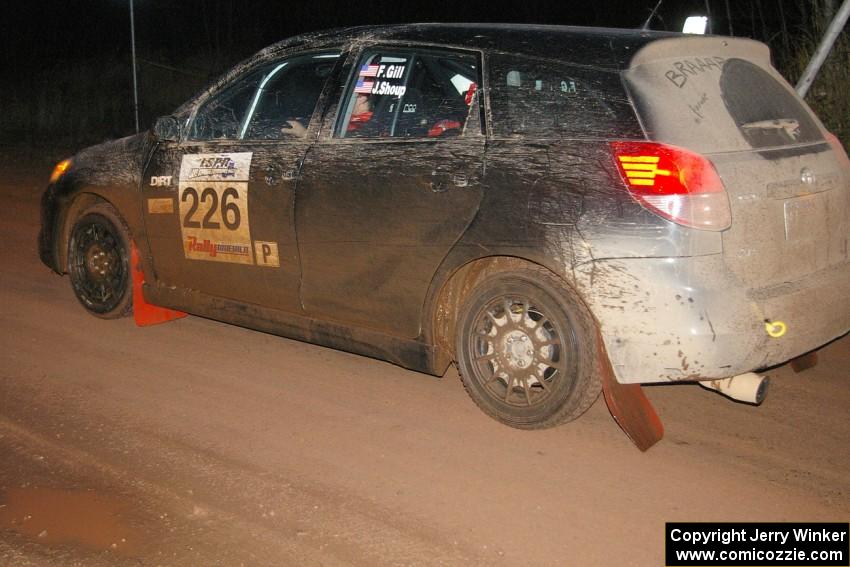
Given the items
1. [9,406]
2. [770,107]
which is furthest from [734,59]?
[9,406]

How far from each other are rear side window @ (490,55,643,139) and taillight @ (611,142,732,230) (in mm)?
151

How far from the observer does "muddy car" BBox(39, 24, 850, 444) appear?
391 cm

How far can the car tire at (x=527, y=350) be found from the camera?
420cm

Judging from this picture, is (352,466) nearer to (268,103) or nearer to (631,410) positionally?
(631,410)

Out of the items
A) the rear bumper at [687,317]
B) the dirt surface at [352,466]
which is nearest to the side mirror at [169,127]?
the dirt surface at [352,466]

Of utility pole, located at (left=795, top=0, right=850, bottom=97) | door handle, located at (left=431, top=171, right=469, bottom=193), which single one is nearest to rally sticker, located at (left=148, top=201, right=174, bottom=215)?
door handle, located at (left=431, top=171, right=469, bottom=193)

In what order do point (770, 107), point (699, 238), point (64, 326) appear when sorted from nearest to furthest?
point (699, 238) → point (770, 107) → point (64, 326)

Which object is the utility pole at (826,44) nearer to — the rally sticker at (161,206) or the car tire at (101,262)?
the rally sticker at (161,206)

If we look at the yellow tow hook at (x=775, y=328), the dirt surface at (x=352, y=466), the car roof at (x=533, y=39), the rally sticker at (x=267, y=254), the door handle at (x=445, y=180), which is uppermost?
the car roof at (x=533, y=39)

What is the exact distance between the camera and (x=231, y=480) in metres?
4.05

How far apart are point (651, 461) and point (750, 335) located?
74 cm

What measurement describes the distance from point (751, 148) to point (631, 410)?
1273 mm

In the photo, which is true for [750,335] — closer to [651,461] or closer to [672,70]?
[651,461]

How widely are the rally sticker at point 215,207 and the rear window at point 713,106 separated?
223 cm
